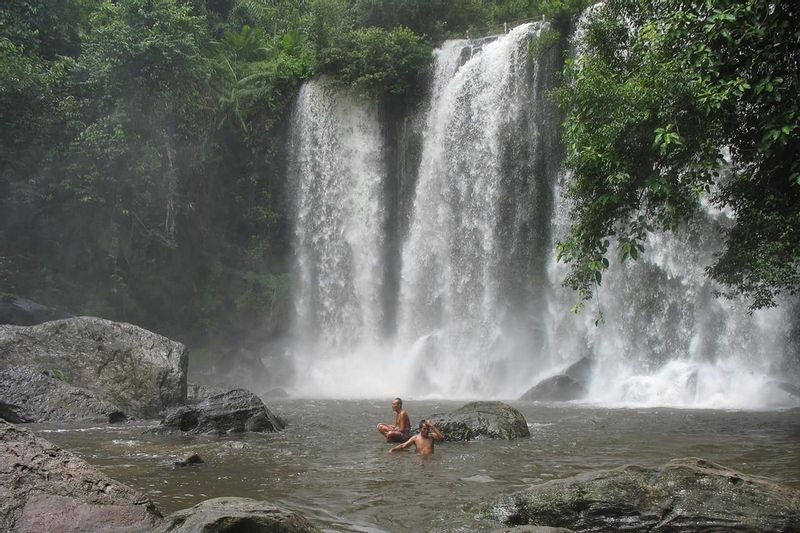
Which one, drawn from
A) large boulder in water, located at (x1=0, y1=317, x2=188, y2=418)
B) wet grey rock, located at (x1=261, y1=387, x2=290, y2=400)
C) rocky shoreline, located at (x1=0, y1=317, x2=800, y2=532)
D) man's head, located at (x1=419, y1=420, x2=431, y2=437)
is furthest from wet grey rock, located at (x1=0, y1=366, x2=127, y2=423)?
wet grey rock, located at (x1=261, y1=387, x2=290, y2=400)

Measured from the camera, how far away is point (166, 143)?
2366cm

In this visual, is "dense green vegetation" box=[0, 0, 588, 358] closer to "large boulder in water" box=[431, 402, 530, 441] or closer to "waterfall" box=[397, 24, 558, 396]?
"waterfall" box=[397, 24, 558, 396]

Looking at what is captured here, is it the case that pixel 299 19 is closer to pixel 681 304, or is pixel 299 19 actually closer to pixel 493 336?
pixel 493 336

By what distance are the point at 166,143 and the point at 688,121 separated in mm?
18955

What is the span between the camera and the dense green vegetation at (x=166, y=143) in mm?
21594

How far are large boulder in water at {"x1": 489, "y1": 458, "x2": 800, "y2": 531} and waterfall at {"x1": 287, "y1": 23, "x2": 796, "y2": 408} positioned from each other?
1139 centimetres

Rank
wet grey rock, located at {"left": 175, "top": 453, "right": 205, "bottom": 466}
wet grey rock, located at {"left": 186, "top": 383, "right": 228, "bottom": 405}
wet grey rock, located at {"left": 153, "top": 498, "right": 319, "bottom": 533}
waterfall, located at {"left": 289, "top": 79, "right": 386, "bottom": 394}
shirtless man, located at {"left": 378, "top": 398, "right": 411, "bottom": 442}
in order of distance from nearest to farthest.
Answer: wet grey rock, located at {"left": 153, "top": 498, "right": 319, "bottom": 533} → wet grey rock, located at {"left": 175, "top": 453, "right": 205, "bottom": 466} → shirtless man, located at {"left": 378, "top": 398, "right": 411, "bottom": 442} → wet grey rock, located at {"left": 186, "top": 383, "right": 228, "bottom": 405} → waterfall, located at {"left": 289, "top": 79, "right": 386, "bottom": 394}

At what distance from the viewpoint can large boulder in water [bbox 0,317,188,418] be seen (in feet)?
47.8

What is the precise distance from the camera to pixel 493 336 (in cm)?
2188

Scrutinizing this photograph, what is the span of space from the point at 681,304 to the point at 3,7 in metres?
22.6

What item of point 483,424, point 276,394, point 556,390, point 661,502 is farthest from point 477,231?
point 661,502

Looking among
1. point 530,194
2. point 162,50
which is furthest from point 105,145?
point 530,194

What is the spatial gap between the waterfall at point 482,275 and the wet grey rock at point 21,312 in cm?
829

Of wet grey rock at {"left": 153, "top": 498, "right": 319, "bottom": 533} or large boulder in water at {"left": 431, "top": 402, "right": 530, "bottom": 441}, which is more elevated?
large boulder in water at {"left": 431, "top": 402, "right": 530, "bottom": 441}
